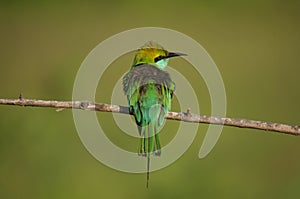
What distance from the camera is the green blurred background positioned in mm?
6762

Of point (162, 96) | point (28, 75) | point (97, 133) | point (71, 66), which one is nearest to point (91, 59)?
point (71, 66)

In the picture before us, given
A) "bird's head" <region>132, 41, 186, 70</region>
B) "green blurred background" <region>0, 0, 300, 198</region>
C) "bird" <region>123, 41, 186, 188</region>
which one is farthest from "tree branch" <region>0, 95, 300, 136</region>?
"green blurred background" <region>0, 0, 300, 198</region>

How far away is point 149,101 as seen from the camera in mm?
4453

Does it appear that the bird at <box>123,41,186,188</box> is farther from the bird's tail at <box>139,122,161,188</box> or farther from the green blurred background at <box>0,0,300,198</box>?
the green blurred background at <box>0,0,300,198</box>

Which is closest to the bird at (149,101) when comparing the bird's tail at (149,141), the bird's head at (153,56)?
the bird's tail at (149,141)

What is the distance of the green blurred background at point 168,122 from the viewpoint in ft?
22.2

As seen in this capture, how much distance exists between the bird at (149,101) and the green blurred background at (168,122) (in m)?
2.27

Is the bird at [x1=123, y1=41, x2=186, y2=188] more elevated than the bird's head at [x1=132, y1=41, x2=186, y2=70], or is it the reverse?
the bird's head at [x1=132, y1=41, x2=186, y2=70]

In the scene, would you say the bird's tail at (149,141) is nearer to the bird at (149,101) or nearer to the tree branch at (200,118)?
the bird at (149,101)

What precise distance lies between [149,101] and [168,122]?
3.57 metres

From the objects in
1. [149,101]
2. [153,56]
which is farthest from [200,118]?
[153,56]

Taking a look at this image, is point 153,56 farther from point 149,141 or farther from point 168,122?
point 168,122

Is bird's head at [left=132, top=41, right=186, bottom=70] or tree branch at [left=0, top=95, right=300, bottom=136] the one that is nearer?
tree branch at [left=0, top=95, right=300, bottom=136]

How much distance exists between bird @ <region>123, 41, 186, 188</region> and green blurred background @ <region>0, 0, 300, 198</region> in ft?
7.45
